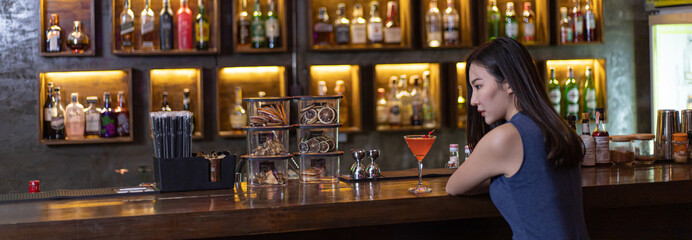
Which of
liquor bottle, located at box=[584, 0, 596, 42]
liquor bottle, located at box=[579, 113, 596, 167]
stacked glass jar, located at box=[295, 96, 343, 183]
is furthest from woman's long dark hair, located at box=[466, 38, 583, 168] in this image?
liquor bottle, located at box=[584, 0, 596, 42]

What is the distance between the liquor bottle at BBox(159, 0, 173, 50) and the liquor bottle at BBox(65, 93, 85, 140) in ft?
1.60

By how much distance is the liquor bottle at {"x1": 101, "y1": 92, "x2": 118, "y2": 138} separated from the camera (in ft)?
10.4

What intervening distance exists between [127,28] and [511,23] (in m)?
1.93

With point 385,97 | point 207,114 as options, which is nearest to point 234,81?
point 207,114

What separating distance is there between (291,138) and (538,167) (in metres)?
2.03

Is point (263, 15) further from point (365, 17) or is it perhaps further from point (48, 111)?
point (48, 111)

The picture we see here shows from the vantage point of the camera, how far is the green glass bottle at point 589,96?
11.9ft

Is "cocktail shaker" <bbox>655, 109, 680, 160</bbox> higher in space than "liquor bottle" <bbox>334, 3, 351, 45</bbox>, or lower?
lower

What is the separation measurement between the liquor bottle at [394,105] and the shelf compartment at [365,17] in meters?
0.19

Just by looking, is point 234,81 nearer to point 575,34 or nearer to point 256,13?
point 256,13

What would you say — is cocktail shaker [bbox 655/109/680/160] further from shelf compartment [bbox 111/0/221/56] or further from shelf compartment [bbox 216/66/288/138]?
shelf compartment [bbox 111/0/221/56]

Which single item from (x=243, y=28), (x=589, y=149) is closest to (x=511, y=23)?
(x=589, y=149)

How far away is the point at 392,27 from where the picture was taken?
3.43 meters

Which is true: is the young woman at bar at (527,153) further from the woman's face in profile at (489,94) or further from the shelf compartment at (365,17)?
the shelf compartment at (365,17)
